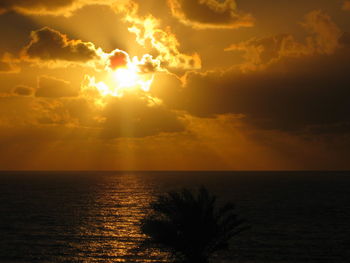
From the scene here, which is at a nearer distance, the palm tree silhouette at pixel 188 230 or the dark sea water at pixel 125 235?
the palm tree silhouette at pixel 188 230

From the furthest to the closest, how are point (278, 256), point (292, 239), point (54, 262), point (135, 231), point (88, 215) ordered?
point (88, 215) → point (135, 231) → point (292, 239) → point (278, 256) → point (54, 262)

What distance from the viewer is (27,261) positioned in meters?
59.6

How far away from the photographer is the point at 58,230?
283ft

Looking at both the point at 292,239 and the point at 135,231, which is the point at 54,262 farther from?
the point at 292,239

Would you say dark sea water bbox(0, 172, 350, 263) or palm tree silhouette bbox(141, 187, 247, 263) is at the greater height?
palm tree silhouette bbox(141, 187, 247, 263)

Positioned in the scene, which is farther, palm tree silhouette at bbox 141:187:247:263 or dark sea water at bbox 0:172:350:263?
dark sea water at bbox 0:172:350:263

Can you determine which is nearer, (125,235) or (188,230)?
(188,230)

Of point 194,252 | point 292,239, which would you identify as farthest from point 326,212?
point 194,252

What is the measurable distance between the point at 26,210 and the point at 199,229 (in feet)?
323

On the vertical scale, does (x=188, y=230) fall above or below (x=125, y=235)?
above

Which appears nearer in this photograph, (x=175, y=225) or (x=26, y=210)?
(x=175, y=225)

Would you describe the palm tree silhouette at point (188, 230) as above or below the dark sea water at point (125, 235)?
above

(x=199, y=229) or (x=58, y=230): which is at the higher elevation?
(x=199, y=229)

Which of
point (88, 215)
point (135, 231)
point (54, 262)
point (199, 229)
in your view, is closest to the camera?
point (199, 229)
